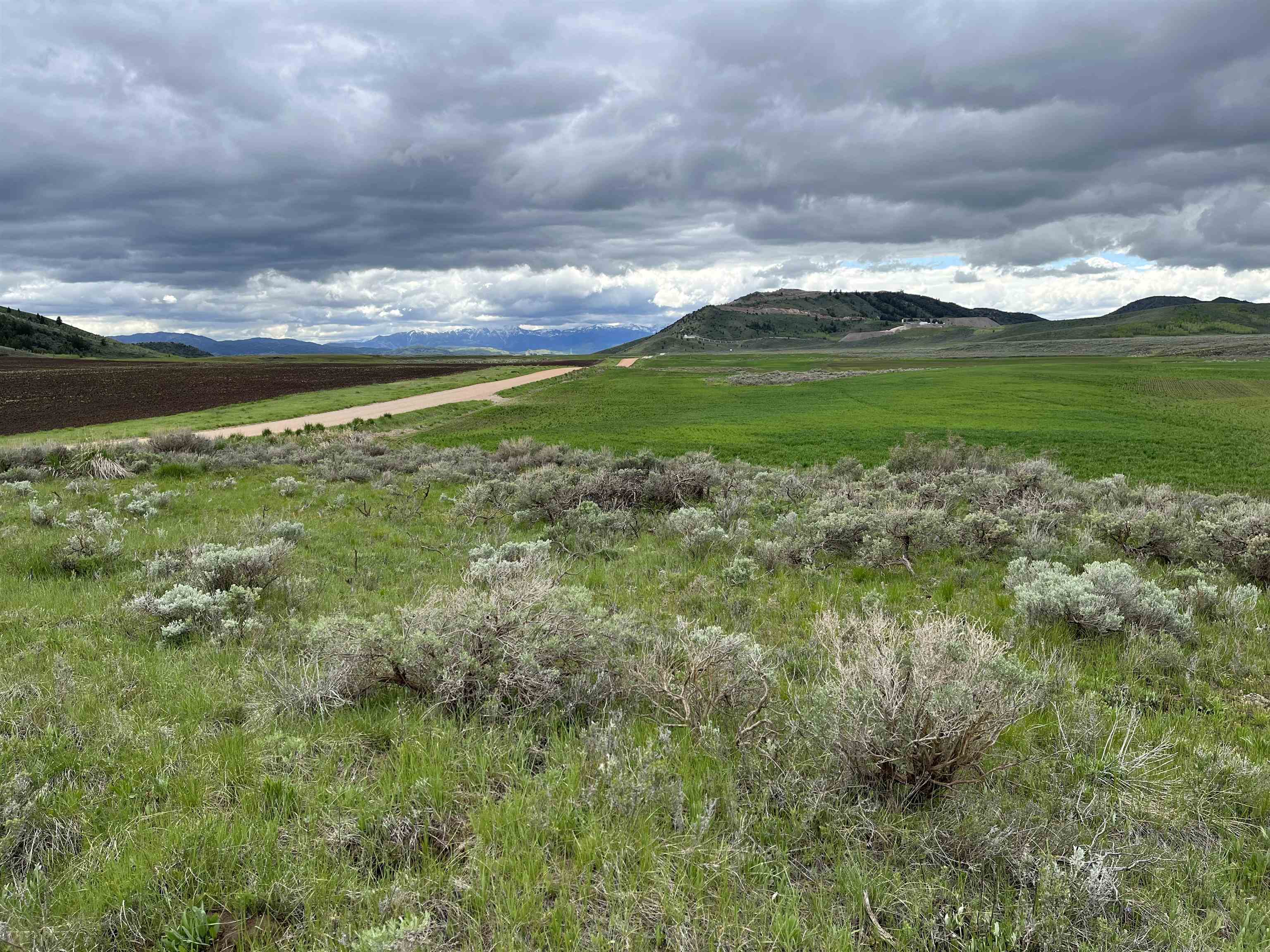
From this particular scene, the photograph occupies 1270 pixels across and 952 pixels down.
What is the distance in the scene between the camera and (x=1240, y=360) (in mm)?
94750

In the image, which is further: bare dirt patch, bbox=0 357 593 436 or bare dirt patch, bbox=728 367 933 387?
bare dirt patch, bbox=728 367 933 387

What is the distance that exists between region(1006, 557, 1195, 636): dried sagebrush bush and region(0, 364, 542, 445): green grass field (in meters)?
35.2

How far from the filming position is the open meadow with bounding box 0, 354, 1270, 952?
10.5 ft

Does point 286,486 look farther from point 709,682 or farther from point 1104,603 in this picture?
point 1104,603

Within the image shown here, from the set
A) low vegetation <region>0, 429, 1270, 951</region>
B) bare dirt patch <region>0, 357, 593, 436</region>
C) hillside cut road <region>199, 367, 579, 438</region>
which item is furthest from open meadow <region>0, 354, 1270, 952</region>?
bare dirt patch <region>0, 357, 593, 436</region>

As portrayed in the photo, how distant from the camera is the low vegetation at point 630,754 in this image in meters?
3.20

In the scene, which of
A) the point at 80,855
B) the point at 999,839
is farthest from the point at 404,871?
the point at 999,839

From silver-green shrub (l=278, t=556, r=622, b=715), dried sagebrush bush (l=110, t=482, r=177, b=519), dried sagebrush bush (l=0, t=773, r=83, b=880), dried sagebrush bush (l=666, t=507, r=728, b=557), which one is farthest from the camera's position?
dried sagebrush bush (l=110, t=482, r=177, b=519)

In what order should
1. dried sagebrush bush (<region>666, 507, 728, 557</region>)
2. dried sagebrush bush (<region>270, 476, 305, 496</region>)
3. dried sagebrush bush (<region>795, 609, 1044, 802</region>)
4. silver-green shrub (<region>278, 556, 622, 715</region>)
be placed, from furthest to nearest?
dried sagebrush bush (<region>270, 476, 305, 496</region>)
dried sagebrush bush (<region>666, 507, 728, 557</region>)
silver-green shrub (<region>278, 556, 622, 715</region>)
dried sagebrush bush (<region>795, 609, 1044, 802</region>)

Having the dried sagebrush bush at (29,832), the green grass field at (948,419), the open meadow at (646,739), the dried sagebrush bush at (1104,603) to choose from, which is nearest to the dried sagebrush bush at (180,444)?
the green grass field at (948,419)

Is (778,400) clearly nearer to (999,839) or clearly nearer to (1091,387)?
(1091,387)

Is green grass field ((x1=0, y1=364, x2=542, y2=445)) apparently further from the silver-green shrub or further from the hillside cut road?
the silver-green shrub

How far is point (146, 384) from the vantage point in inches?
2963

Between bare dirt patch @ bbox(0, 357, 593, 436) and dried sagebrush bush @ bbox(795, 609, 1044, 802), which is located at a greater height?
bare dirt patch @ bbox(0, 357, 593, 436)
